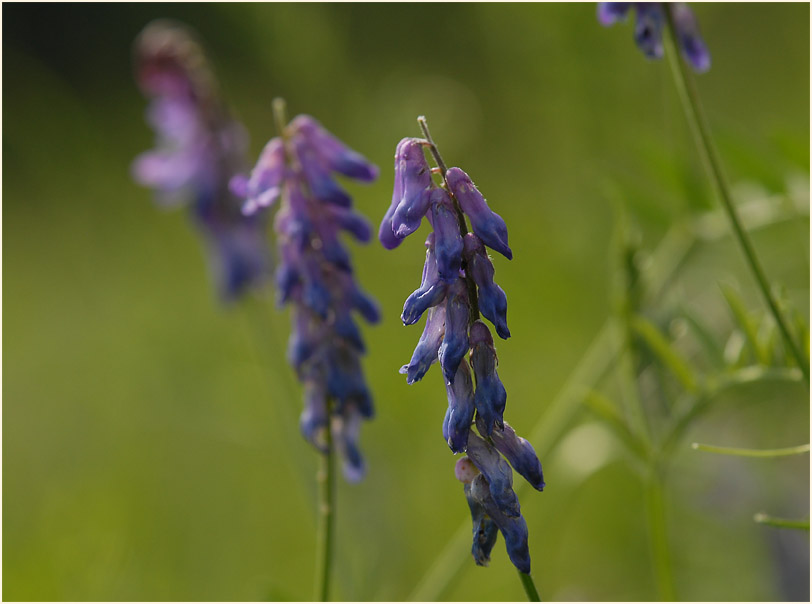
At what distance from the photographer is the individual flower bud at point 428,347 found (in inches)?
56.7

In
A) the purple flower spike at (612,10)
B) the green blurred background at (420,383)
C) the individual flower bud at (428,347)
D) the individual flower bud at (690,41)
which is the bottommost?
the green blurred background at (420,383)

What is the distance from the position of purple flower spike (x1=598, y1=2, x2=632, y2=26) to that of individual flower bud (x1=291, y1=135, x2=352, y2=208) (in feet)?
2.20

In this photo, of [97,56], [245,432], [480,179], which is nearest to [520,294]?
[245,432]

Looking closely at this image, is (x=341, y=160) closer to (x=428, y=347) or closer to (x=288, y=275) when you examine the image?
(x=288, y=275)

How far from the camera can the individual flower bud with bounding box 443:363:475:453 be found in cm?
140

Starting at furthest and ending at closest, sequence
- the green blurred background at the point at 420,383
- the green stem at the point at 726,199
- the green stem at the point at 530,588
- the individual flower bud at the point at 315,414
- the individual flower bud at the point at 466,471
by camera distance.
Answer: the green blurred background at the point at 420,383 < the individual flower bud at the point at 315,414 < the green stem at the point at 726,199 < the individual flower bud at the point at 466,471 < the green stem at the point at 530,588

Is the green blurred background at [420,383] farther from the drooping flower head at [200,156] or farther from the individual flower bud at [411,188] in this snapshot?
the individual flower bud at [411,188]

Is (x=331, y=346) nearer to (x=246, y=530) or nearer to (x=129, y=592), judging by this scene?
(x=129, y=592)

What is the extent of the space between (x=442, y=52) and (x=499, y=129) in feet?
2.98

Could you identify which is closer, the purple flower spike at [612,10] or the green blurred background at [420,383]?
the purple flower spike at [612,10]

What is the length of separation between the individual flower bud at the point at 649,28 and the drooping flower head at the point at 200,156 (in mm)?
1794

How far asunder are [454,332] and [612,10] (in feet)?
3.22

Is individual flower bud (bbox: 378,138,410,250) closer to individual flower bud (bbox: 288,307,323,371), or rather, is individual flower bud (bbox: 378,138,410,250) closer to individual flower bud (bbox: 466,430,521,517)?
individual flower bud (bbox: 466,430,521,517)

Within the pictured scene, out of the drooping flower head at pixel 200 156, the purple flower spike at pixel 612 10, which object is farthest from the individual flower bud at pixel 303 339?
the drooping flower head at pixel 200 156
